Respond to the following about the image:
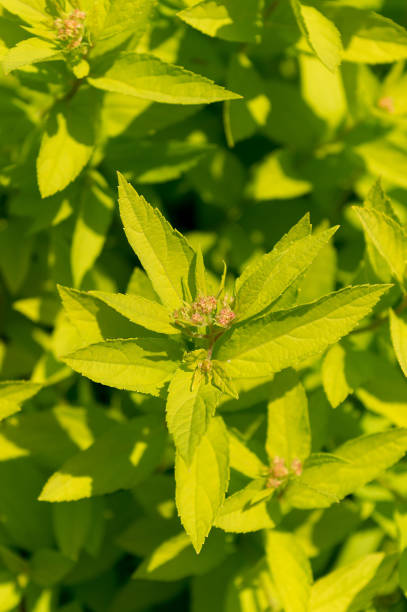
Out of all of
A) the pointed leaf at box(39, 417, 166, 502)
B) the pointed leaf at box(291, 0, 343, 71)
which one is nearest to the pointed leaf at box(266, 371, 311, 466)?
the pointed leaf at box(39, 417, 166, 502)

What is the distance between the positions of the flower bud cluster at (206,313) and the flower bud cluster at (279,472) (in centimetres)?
50

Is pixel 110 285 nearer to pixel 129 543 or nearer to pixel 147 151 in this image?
pixel 147 151

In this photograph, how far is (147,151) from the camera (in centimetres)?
243

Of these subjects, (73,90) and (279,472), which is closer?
(279,472)

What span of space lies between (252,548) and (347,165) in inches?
64.3

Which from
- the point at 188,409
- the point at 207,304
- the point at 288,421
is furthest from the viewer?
the point at 288,421

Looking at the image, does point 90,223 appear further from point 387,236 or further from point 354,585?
point 354,585

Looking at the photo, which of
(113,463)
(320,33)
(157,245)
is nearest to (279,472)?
(113,463)

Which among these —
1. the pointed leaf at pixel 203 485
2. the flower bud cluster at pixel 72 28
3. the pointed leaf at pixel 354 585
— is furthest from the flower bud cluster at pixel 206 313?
the pointed leaf at pixel 354 585

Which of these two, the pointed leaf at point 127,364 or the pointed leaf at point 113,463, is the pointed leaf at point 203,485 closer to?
the pointed leaf at point 127,364

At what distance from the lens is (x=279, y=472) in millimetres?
1933

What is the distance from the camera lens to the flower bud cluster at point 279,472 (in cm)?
193

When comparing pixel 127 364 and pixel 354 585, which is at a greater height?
pixel 127 364

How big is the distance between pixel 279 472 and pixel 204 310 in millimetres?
580
